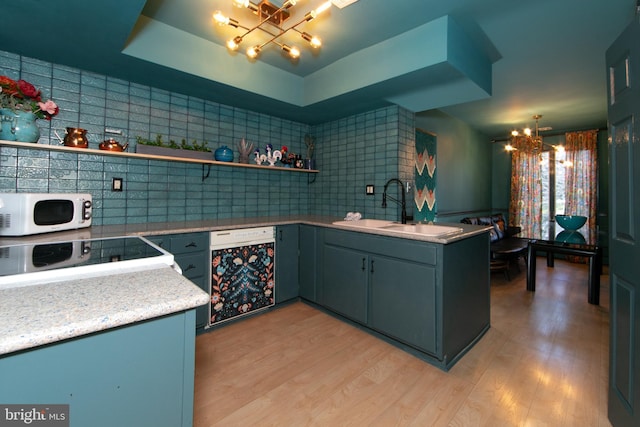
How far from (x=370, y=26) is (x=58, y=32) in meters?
2.03

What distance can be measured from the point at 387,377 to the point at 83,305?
1.75 m

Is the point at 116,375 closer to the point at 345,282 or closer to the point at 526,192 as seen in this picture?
the point at 345,282

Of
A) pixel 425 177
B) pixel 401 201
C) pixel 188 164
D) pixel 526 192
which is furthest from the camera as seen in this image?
pixel 526 192

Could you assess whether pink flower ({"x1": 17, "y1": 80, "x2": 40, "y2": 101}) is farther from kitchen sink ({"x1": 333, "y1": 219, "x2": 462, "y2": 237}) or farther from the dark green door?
the dark green door

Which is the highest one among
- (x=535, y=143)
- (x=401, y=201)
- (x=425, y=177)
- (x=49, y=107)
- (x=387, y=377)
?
(x=535, y=143)

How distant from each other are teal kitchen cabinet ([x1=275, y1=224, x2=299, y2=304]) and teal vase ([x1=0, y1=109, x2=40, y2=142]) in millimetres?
1893

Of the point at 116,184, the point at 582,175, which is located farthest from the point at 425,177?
the point at 116,184

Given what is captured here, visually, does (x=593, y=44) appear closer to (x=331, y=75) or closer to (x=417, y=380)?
(x=331, y=75)

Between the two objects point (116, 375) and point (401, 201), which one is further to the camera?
point (401, 201)

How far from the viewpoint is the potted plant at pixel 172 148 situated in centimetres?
239

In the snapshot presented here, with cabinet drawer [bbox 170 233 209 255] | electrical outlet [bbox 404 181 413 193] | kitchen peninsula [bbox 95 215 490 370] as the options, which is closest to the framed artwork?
electrical outlet [bbox 404 181 413 193]

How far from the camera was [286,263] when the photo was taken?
9.64ft

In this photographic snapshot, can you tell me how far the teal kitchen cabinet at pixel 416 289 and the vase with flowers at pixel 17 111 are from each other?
2.27 meters

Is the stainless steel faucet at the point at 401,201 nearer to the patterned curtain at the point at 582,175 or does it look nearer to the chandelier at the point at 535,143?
the chandelier at the point at 535,143
